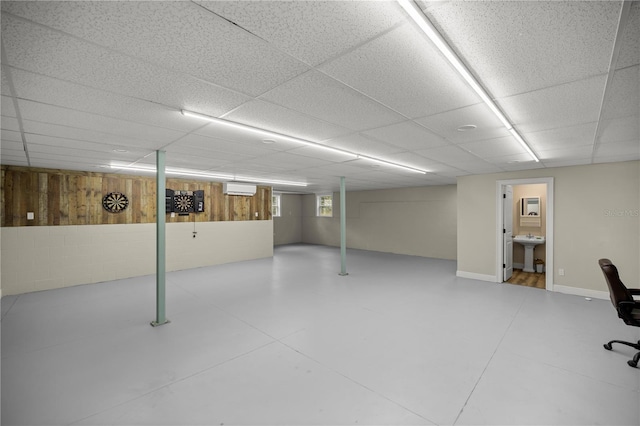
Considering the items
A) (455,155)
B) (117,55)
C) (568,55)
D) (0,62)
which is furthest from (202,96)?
(455,155)

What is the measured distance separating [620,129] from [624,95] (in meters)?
1.20

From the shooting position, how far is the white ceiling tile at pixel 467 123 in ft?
7.70

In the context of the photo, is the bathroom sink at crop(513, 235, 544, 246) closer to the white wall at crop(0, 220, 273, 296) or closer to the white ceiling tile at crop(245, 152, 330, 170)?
the white ceiling tile at crop(245, 152, 330, 170)

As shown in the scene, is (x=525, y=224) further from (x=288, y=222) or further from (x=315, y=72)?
(x=288, y=222)

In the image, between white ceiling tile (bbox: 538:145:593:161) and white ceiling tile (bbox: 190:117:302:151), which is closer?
white ceiling tile (bbox: 190:117:302:151)

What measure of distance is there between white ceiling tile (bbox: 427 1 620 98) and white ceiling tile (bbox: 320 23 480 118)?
14 cm

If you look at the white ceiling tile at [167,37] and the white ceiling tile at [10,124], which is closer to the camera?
the white ceiling tile at [167,37]

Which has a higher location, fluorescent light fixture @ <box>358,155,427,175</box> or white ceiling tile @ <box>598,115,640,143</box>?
white ceiling tile @ <box>598,115,640,143</box>

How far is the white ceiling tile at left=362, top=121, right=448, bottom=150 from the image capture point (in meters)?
2.78

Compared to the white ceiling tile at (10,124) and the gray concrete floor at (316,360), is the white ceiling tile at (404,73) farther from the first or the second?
the white ceiling tile at (10,124)

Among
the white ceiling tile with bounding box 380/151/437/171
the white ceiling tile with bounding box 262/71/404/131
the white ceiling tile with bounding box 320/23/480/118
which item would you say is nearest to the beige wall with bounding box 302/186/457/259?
the white ceiling tile with bounding box 380/151/437/171

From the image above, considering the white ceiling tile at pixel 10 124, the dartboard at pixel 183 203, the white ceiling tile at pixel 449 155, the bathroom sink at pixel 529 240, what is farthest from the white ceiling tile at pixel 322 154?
the bathroom sink at pixel 529 240

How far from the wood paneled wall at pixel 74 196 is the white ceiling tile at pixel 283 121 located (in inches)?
204

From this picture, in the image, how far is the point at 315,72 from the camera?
168 centimetres
